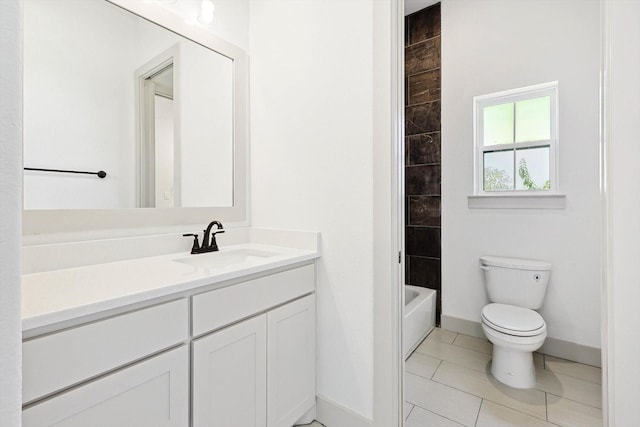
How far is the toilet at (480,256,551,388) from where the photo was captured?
5.87 ft

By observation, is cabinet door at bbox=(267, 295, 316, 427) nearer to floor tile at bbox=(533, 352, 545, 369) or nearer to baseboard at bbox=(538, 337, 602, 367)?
floor tile at bbox=(533, 352, 545, 369)

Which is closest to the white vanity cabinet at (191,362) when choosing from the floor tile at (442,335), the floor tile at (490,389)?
the floor tile at (490,389)

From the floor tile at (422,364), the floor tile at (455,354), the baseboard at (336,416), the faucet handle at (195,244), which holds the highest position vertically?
the faucet handle at (195,244)

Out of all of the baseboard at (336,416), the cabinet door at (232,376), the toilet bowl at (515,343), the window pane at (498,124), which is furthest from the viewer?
the window pane at (498,124)

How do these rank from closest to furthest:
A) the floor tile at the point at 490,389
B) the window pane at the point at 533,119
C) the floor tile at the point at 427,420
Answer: the floor tile at the point at 427,420, the floor tile at the point at 490,389, the window pane at the point at 533,119

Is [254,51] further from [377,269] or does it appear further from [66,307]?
[66,307]

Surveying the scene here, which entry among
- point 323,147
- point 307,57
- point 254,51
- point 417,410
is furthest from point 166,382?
point 254,51

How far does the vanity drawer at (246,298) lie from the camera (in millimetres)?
1064

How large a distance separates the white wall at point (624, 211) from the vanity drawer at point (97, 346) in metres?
1.53

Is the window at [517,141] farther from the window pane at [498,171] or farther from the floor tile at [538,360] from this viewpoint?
the floor tile at [538,360]

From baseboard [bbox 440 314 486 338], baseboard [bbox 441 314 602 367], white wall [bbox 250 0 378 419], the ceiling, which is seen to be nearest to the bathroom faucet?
white wall [bbox 250 0 378 419]

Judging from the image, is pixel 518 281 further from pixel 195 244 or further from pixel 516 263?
pixel 195 244

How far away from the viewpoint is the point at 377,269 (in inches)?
54.0

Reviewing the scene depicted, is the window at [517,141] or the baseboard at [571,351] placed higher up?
the window at [517,141]
